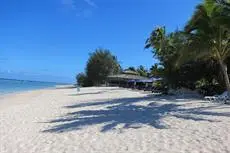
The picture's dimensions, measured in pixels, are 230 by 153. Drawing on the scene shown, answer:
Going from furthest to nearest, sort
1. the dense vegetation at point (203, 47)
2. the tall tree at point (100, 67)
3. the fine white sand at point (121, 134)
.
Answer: the tall tree at point (100, 67), the dense vegetation at point (203, 47), the fine white sand at point (121, 134)

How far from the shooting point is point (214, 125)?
407 inches

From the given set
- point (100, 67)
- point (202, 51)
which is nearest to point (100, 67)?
point (100, 67)

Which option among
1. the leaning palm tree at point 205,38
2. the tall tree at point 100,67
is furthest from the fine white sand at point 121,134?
the tall tree at point 100,67

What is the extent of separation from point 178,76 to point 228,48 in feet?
25.6

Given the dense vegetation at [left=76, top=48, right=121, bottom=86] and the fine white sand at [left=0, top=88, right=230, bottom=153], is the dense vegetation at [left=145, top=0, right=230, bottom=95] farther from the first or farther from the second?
the dense vegetation at [left=76, top=48, right=121, bottom=86]

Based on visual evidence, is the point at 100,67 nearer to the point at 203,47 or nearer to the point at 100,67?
the point at 100,67

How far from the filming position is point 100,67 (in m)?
71.2

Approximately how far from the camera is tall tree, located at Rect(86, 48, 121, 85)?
234 feet

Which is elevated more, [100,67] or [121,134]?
[100,67]

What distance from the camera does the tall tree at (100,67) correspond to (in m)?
71.2

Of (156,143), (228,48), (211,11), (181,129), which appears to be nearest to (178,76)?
(228,48)

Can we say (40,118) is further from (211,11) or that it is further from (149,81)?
(149,81)

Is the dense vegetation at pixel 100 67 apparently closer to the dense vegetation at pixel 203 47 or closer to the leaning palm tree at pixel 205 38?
the dense vegetation at pixel 203 47

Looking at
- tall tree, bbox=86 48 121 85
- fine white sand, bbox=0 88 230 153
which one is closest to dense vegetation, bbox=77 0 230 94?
fine white sand, bbox=0 88 230 153
